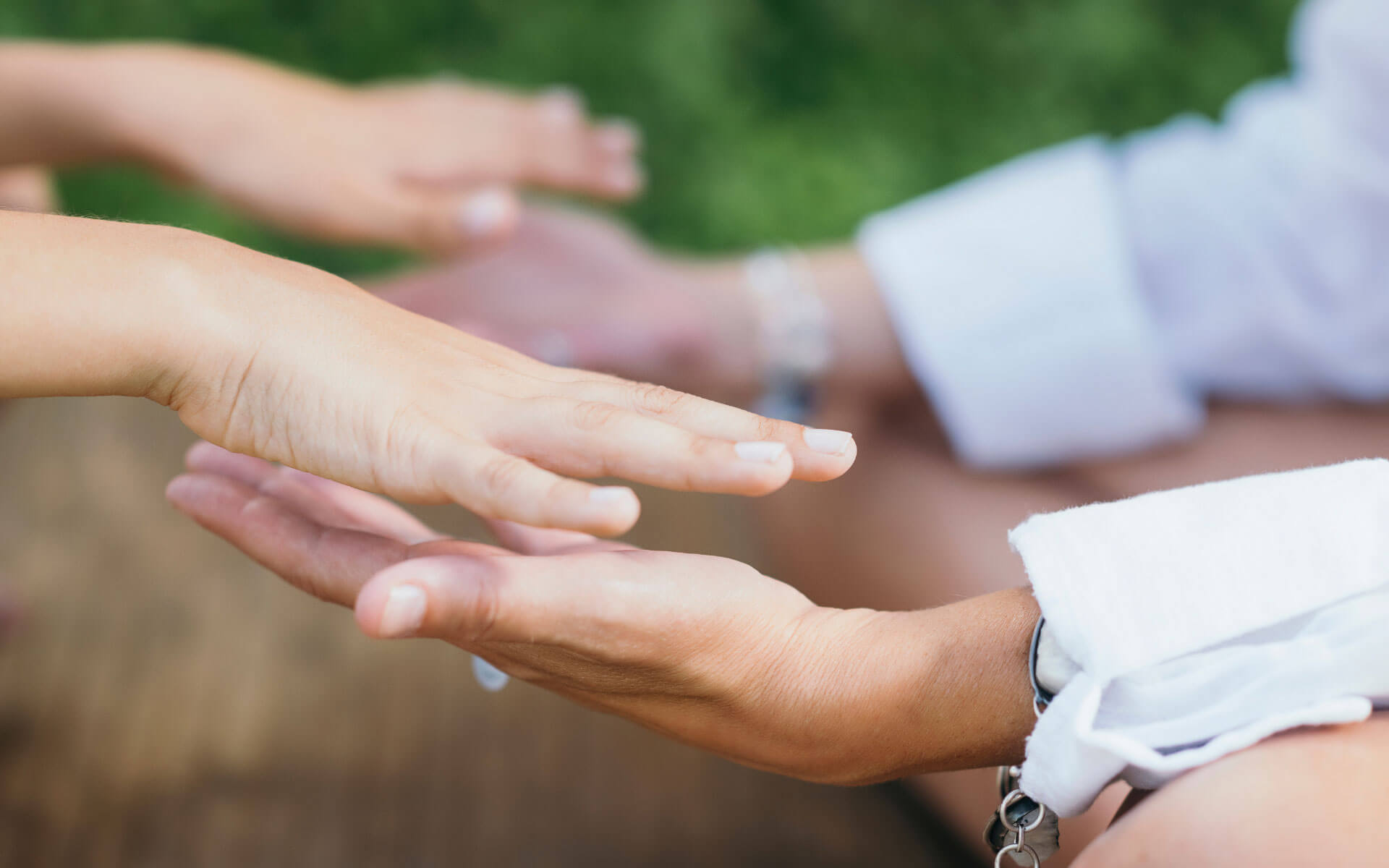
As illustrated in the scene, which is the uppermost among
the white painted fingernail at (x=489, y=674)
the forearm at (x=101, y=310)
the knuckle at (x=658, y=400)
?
the forearm at (x=101, y=310)

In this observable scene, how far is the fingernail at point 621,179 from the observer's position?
1.01 metres

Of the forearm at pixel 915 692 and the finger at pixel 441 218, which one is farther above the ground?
the finger at pixel 441 218

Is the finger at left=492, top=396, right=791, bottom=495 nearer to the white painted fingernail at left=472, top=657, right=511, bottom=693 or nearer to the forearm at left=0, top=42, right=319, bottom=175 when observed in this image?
the white painted fingernail at left=472, top=657, right=511, bottom=693

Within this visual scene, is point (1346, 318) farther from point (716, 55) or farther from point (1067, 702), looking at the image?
point (716, 55)

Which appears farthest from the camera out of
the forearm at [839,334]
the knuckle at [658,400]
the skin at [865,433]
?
the forearm at [839,334]

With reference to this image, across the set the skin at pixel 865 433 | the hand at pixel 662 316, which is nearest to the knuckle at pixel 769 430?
the skin at pixel 865 433

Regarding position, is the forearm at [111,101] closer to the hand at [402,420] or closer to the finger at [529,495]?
the hand at [402,420]

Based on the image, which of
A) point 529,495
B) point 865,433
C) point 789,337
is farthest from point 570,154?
point 529,495

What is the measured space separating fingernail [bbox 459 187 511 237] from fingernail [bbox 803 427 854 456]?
499 mm

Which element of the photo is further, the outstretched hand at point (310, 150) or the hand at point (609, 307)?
the hand at point (609, 307)

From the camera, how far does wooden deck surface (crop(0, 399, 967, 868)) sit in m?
0.84

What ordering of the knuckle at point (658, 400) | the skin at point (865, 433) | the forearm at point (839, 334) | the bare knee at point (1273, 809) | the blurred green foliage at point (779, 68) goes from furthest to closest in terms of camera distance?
the blurred green foliage at point (779, 68) < the forearm at point (839, 334) < the skin at point (865, 433) < the knuckle at point (658, 400) < the bare knee at point (1273, 809)

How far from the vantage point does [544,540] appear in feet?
1.84

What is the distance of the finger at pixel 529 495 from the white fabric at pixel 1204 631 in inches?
7.6
